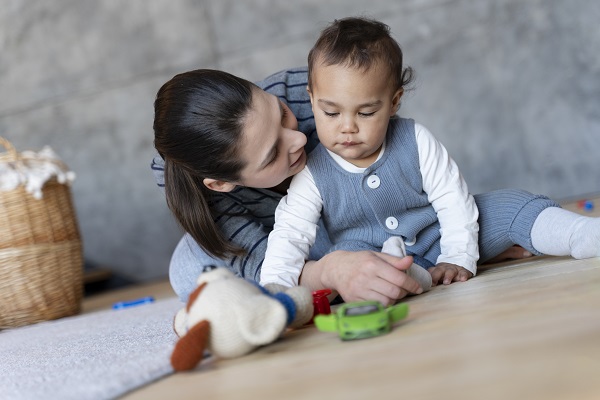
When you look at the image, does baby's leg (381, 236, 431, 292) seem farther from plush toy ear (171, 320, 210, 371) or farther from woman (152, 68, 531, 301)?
plush toy ear (171, 320, 210, 371)

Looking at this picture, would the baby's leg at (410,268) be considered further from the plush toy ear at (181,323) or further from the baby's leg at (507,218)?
the plush toy ear at (181,323)

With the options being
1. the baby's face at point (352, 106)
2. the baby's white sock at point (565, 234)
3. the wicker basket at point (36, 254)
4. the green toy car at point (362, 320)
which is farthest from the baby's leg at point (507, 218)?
the wicker basket at point (36, 254)

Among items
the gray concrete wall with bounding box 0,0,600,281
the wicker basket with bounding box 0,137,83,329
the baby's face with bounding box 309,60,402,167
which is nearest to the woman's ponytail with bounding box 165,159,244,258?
Result: the baby's face with bounding box 309,60,402,167

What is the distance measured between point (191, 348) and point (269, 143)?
515 mm

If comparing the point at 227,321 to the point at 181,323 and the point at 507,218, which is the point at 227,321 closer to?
the point at 181,323

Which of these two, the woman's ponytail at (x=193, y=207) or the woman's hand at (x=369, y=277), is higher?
the woman's ponytail at (x=193, y=207)

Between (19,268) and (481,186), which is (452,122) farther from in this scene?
(19,268)

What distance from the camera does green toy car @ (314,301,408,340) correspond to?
0.91 metres

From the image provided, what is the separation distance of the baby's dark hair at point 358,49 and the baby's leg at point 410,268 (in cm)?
27

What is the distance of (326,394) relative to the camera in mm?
683

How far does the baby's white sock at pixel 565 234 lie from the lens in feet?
4.03

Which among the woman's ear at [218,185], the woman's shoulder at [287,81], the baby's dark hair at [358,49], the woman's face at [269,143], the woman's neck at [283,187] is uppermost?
the baby's dark hair at [358,49]

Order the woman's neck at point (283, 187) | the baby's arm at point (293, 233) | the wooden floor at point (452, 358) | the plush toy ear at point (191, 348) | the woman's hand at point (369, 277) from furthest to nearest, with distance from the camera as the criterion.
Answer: the woman's neck at point (283, 187) < the baby's arm at point (293, 233) < the woman's hand at point (369, 277) < the plush toy ear at point (191, 348) < the wooden floor at point (452, 358)

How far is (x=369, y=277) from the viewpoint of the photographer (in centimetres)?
117
